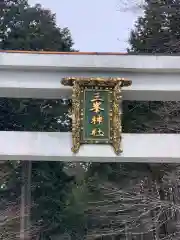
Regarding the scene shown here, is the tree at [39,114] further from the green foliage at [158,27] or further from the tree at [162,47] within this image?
the green foliage at [158,27]

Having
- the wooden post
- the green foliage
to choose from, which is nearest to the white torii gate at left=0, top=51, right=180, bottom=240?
the green foliage

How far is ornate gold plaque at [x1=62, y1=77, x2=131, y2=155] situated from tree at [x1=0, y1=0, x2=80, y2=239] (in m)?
6.34

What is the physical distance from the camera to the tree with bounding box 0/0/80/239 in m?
9.91

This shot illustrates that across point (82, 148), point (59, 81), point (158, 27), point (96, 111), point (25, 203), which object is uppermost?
point (158, 27)

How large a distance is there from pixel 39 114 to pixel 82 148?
22.9ft

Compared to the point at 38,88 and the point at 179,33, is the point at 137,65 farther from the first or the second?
the point at 179,33

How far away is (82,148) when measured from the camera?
374 centimetres

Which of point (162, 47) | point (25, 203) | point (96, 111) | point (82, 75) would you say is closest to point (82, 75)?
point (82, 75)

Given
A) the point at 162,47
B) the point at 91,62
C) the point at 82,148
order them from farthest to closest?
the point at 162,47, the point at 91,62, the point at 82,148

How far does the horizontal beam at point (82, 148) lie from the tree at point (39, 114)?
6.24 meters

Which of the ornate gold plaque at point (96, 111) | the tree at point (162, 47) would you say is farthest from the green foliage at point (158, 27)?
the ornate gold plaque at point (96, 111)

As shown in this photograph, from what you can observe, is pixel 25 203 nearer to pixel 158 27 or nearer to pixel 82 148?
pixel 158 27

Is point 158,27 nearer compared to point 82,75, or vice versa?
point 82,75

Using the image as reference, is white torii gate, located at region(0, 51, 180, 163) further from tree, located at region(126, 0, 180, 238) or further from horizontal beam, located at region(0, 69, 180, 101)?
tree, located at region(126, 0, 180, 238)
